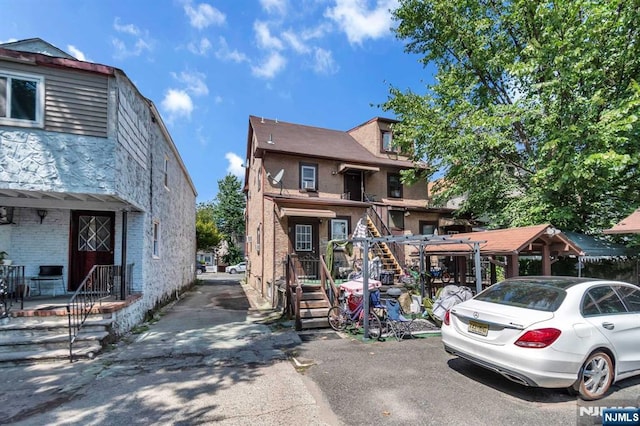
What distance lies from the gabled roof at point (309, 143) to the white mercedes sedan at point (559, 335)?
39.0ft

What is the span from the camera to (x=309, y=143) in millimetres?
17484

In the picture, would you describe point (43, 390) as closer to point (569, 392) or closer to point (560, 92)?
point (569, 392)

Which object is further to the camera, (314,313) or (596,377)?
(314,313)

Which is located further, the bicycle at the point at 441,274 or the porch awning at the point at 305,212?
the bicycle at the point at 441,274

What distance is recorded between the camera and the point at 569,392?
446cm

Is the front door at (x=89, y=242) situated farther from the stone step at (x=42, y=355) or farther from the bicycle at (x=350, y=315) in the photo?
the bicycle at (x=350, y=315)

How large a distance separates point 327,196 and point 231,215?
106 feet

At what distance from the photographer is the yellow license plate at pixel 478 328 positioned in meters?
4.69

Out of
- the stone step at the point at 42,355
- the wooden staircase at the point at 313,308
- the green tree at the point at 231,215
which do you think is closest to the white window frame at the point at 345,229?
the wooden staircase at the point at 313,308

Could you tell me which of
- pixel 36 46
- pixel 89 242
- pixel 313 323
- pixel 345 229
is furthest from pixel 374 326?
pixel 36 46

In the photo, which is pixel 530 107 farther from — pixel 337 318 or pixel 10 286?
pixel 10 286

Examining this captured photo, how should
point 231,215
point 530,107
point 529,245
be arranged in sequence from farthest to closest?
point 231,215 < point 530,107 < point 529,245

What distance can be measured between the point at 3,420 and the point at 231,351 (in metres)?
3.46

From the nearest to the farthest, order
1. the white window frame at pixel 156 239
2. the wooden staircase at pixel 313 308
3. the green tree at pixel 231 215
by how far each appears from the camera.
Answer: the wooden staircase at pixel 313 308 → the white window frame at pixel 156 239 → the green tree at pixel 231 215
